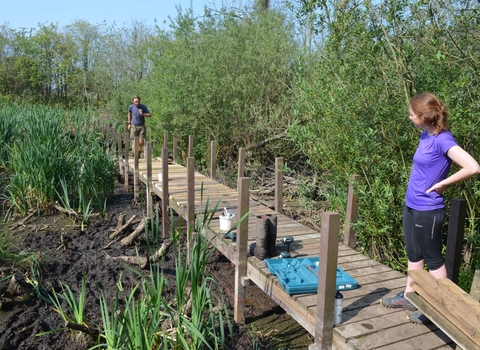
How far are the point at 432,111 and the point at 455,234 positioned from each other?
2.24 feet

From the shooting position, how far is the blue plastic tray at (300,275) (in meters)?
3.22

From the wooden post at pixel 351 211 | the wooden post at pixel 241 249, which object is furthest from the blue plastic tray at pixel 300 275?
the wooden post at pixel 351 211

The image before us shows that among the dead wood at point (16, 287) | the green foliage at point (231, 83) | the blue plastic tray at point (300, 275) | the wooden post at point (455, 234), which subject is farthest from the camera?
the green foliage at point (231, 83)

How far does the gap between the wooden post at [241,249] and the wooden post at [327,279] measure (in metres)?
1.24

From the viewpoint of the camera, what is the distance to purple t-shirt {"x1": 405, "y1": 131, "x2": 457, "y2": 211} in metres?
A: 2.52

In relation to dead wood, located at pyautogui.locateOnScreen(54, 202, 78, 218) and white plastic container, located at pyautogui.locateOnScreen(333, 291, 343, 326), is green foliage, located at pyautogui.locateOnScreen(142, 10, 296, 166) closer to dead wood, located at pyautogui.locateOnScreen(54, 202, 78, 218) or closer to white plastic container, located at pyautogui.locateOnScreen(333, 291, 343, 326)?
dead wood, located at pyautogui.locateOnScreen(54, 202, 78, 218)

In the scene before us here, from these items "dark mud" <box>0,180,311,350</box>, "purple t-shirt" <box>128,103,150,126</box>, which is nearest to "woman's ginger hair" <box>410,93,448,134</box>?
"dark mud" <box>0,180,311,350</box>

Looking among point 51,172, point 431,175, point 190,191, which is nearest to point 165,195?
point 190,191

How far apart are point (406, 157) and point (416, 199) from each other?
1325 millimetres

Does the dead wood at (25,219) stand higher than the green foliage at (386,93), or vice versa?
the green foliage at (386,93)

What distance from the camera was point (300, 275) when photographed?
3.41m

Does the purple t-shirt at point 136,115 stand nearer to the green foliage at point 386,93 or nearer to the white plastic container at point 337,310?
the green foliage at point 386,93

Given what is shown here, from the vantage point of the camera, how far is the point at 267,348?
3.90 metres

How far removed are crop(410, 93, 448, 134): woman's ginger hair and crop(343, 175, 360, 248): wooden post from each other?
4.79 ft
